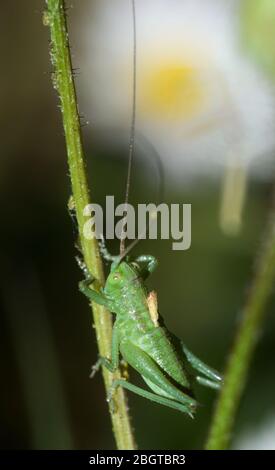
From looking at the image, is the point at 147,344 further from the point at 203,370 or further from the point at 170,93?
the point at 170,93

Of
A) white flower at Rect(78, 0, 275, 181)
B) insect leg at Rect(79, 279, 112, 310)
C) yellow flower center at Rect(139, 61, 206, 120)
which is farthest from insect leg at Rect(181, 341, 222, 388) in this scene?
yellow flower center at Rect(139, 61, 206, 120)

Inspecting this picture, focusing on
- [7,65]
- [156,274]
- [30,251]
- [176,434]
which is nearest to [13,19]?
[7,65]

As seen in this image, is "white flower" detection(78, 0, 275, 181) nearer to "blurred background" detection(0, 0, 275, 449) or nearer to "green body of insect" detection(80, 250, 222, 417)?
"blurred background" detection(0, 0, 275, 449)

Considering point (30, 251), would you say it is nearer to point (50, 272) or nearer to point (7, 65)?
point (50, 272)

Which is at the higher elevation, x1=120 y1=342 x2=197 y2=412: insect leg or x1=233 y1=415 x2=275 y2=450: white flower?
x1=233 y1=415 x2=275 y2=450: white flower

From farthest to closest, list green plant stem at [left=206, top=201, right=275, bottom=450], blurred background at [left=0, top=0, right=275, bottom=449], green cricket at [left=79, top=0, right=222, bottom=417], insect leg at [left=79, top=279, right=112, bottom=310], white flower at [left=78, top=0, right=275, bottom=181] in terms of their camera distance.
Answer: white flower at [left=78, top=0, right=275, bottom=181], blurred background at [left=0, top=0, right=275, bottom=449], green cricket at [left=79, top=0, right=222, bottom=417], insect leg at [left=79, top=279, right=112, bottom=310], green plant stem at [left=206, top=201, right=275, bottom=450]

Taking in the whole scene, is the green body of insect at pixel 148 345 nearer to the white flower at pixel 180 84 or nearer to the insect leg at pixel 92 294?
the insect leg at pixel 92 294

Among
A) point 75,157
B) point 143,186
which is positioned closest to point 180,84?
point 143,186
